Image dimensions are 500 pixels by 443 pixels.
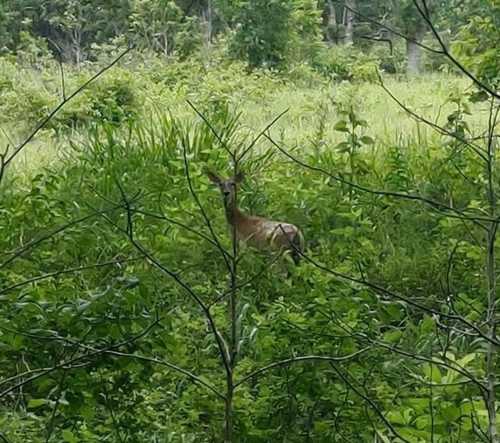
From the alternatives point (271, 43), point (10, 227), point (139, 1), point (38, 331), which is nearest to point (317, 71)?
point (271, 43)

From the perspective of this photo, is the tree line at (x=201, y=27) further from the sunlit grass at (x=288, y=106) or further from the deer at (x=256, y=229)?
the deer at (x=256, y=229)

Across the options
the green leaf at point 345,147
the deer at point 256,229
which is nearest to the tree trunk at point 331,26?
the green leaf at point 345,147

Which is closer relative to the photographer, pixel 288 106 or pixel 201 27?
pixel 288 106

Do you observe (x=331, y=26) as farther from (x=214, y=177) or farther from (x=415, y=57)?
Result: (x=214, y=177)

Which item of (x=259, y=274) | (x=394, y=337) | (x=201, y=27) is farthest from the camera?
(x=201, y=27)

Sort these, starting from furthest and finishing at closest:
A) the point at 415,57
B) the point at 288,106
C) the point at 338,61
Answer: the point at 415,57 < the point at 338,61 < the point at 288,106

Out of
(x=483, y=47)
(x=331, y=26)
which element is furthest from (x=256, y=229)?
(x=331, y=26)

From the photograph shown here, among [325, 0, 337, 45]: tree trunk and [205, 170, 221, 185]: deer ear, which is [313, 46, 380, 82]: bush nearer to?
[325, 0, 337, 45]: tree trunk

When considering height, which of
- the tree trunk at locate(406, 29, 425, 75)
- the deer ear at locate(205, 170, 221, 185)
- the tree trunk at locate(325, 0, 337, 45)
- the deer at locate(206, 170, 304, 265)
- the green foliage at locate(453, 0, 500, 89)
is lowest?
the tree trunk at locate(325, 0, 337, 45)

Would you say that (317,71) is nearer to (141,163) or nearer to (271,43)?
(271,43)

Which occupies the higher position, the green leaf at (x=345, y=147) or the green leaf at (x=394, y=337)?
the green leaf at (x=394, y=337)

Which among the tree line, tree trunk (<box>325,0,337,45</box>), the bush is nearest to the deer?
the tree line

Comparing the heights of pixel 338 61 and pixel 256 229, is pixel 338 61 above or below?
below

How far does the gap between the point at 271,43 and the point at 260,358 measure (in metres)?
13.6
